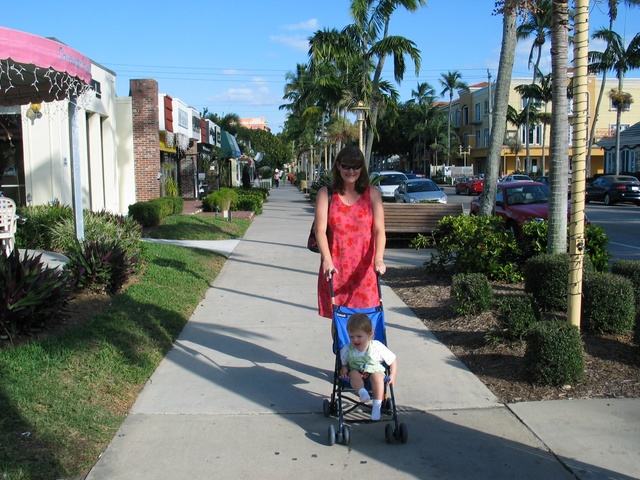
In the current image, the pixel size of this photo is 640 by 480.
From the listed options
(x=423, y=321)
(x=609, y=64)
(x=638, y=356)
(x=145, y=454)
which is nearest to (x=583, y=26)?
(x=638, y=356)

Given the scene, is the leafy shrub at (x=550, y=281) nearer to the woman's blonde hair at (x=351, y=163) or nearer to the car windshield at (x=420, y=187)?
the woman's blonde hair at (x=351, y=163)

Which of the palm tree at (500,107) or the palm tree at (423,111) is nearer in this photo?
the palm tree at (500,107)

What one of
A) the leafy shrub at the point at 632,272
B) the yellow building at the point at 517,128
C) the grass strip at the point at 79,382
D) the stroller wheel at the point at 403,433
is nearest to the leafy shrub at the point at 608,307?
the leafy shrub at the point at 632,272

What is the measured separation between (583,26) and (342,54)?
57.0ft

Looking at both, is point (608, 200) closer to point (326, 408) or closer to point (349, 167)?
point (349, 167)

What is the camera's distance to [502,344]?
604cm

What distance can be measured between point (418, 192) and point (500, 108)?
54.1ft

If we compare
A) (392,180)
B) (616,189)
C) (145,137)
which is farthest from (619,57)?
(145,137)

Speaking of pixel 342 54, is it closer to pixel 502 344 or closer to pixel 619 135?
pixel 502 344

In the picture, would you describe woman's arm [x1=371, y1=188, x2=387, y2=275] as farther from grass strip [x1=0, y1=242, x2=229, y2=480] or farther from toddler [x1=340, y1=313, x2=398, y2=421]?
grass strip [x1=0, y1=242, x2=229, y2=480]

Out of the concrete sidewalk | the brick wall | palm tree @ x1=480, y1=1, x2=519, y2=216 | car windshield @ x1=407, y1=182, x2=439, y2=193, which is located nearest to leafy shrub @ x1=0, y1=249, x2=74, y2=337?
the concrete sidewalk

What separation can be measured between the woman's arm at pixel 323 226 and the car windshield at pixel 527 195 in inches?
493

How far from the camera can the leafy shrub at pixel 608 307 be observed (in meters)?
6.16

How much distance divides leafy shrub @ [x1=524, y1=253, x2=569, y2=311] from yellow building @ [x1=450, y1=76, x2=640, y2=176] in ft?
162
